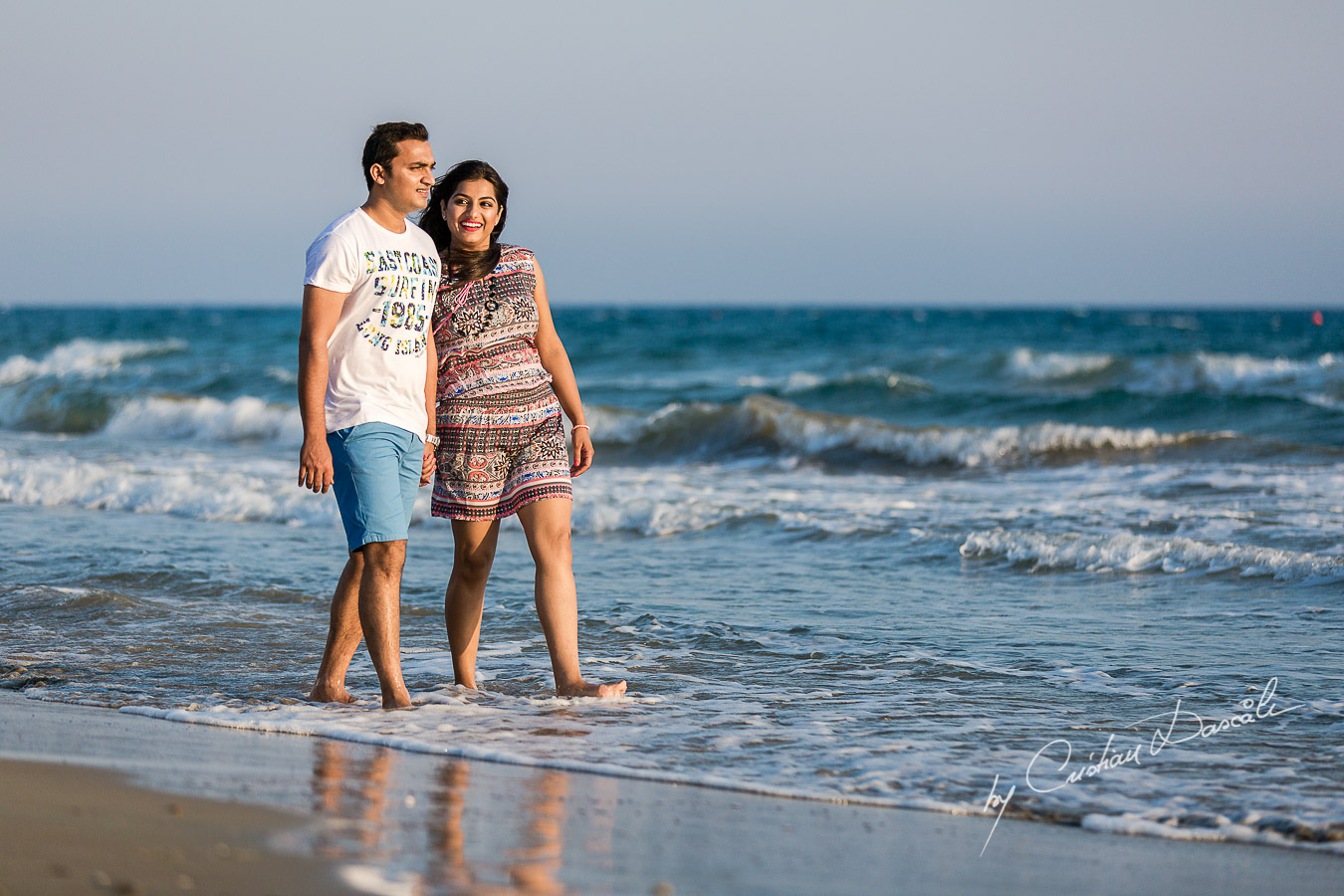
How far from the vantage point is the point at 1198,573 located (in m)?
7.28

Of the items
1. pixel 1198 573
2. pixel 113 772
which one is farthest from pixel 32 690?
pixel 1198 573

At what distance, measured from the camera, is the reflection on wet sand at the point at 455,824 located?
2.66 meters

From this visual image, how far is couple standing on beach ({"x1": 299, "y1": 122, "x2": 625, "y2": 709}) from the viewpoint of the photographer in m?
3.96

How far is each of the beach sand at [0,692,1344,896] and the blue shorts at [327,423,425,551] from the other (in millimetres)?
725

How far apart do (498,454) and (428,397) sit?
0.31 metres

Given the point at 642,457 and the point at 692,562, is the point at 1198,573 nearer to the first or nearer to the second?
the point at 692,562

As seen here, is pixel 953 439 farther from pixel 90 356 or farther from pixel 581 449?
pixel 90 356

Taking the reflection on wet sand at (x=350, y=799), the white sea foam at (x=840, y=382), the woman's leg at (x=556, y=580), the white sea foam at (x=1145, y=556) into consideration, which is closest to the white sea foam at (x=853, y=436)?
the white sea foam at (x=840, y=382)

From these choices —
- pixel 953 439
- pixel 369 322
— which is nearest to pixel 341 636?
pixel 369 322

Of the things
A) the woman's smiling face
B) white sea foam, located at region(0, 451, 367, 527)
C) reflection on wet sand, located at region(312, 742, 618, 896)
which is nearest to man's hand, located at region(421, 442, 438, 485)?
the woman's smiling face

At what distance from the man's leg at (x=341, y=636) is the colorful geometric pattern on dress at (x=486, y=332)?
2.19 ft

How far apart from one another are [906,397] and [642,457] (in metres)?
6.30

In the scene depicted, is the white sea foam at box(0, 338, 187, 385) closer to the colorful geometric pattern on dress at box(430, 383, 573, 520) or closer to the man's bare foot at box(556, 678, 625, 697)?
the colorful geometric pattern on dress at box(430, 383, 573, 520)

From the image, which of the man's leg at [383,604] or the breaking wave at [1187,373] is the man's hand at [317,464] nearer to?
the man's leg at [383,604]
